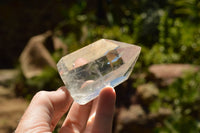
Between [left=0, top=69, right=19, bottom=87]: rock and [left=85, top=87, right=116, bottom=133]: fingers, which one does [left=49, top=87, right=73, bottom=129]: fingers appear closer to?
[left=85, top=87, right=116, bottom=133]: fingers

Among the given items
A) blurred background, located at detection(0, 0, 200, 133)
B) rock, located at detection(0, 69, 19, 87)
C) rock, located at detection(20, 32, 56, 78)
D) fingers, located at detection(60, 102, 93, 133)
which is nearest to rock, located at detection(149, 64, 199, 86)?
blurred background, located at detection(0, 0, 200, 133)

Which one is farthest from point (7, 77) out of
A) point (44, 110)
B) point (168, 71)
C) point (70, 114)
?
point (44, 110)

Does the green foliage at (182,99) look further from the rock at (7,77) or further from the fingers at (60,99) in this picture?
the rock at (7,77)

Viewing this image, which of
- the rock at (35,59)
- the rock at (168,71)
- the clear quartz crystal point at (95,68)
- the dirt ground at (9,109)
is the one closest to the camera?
the clear quartz crystal point at (95,68)

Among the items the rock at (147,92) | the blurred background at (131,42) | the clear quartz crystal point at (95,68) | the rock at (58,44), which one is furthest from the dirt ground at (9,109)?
the clear quartz crystal point at (95,68)

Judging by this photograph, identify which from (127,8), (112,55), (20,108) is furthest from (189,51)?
(20,108)

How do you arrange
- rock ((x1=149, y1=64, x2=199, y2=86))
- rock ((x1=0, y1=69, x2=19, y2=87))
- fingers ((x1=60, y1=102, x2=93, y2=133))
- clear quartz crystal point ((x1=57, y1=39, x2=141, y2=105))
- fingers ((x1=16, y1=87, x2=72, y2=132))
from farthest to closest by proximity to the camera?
rock ((x1=0, y1=69, x2=19, y2=87)) → rock ((x1=149, y1=64, x2=199, y2=86)) → fingers ((x1=60, y1=102, x2=93, y2=133)) → clear quartz crystal point ((x1=57, y1=39, x2=141, y2=105)) → fingers ((x1=16, y1=87, x2=72, y2=132))

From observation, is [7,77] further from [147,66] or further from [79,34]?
[147,66]
